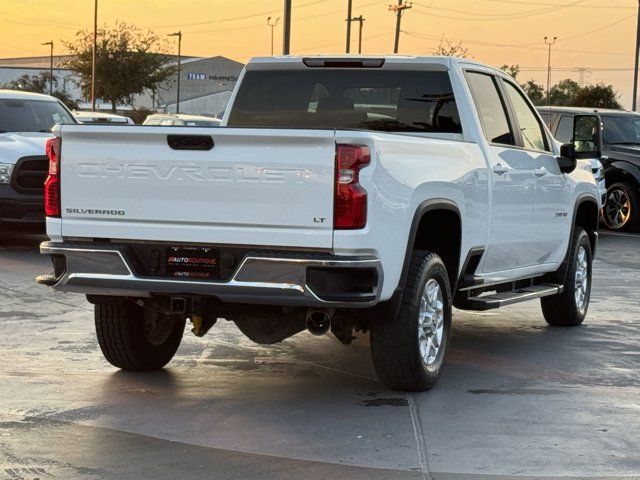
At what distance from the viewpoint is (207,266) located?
7184 mm

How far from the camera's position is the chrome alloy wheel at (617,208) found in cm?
2167

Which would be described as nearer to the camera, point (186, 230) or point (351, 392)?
point (186, 230)

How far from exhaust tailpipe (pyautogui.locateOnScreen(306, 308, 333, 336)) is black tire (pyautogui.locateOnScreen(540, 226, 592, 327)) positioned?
149 inches

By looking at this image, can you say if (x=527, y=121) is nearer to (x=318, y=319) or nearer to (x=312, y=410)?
(x=318, y=319)

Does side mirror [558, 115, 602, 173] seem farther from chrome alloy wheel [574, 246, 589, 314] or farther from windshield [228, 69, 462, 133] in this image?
windshield [228, 69, 462, 133]

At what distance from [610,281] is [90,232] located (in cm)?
862

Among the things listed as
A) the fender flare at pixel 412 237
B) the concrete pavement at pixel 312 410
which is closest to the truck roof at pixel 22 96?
the concrete pavement at pixel 312 410

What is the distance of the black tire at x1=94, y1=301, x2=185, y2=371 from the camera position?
26.7 feet

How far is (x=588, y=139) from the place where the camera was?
1072cm

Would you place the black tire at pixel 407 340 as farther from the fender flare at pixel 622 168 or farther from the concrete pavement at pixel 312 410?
the fender flare at pixel 622 168

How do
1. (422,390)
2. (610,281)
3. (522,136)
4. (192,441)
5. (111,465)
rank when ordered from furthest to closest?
(610,281) → (522,136) → (422,390) → (192,441) → (111,465)

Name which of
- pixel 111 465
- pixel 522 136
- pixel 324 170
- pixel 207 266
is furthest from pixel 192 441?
pixel 522 136

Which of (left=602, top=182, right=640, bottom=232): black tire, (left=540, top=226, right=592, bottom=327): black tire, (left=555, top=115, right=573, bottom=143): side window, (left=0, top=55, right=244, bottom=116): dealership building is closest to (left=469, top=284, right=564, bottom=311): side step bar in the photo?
(left=540, top=226, right=592, bottom=327): black tire

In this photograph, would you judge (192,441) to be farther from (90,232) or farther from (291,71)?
(291,71)
